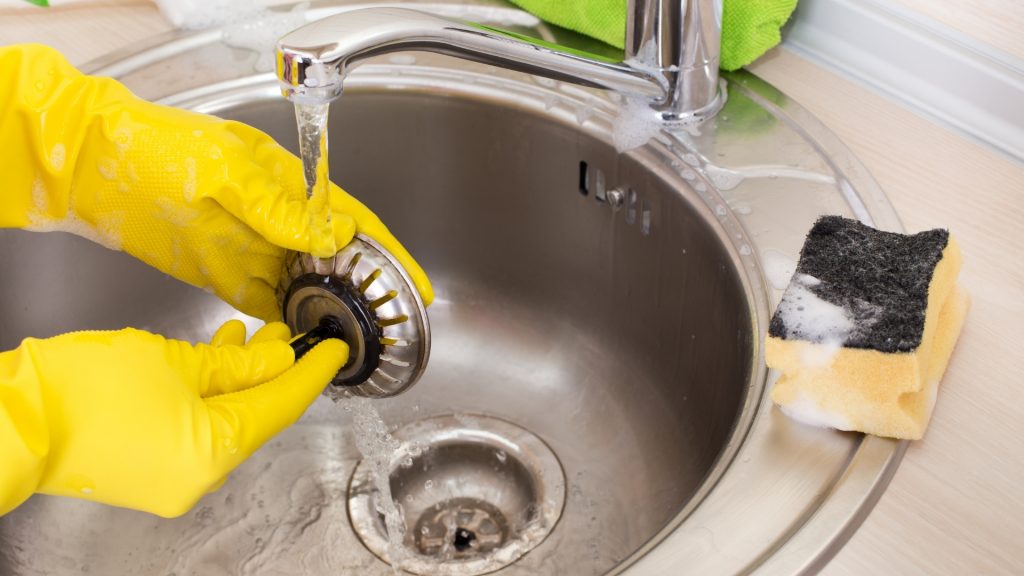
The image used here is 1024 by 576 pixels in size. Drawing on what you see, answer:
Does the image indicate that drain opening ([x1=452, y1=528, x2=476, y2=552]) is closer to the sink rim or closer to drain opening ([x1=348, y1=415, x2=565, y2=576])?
drain opening ([x1=348, y1=415, x2=565, y2=576])

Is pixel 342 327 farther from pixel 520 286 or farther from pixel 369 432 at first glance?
pixel 520 286

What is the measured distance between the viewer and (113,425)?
639mm

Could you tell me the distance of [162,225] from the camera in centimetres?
85

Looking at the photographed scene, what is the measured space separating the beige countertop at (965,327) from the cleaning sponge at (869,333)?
0.03 meters

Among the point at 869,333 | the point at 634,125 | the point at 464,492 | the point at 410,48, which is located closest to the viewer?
the point at 869,333

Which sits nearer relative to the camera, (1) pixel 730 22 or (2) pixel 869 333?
(2) pixel 869 333

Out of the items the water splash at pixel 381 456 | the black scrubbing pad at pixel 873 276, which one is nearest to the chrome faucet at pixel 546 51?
the black scrubbing pad at pixel 873 276

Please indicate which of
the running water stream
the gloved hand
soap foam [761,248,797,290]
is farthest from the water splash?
soap foam [761,248,797,290]

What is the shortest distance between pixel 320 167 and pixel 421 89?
32 cm

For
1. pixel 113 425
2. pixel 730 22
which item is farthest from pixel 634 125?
pixel 113 425

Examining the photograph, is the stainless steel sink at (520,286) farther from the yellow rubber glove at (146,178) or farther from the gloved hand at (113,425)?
the gloved hand at (113,425)

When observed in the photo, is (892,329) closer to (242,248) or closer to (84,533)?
(242,248)

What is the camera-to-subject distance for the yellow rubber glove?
2.66ft

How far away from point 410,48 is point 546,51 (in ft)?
0.40
